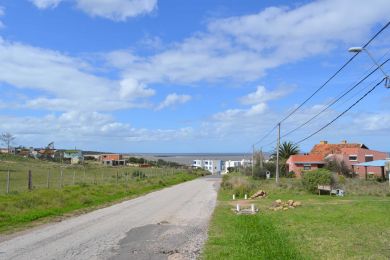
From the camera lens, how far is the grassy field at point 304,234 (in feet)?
36.0

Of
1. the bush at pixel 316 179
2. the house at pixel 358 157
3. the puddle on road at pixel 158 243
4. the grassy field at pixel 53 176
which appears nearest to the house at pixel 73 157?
the grassy field at pixel 53 176

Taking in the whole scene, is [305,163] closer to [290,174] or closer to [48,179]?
[290,174]

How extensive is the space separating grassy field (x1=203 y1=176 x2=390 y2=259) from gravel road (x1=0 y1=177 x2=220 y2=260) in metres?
0.69

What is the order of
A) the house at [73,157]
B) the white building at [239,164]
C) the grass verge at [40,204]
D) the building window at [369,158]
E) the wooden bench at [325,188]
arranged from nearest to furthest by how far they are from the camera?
1. the grass verge at [40,204]
2. the wooden bench at [325,188]
3. the building window at [369,158]
4. the white building at [239,164]
5. the house at [73,157]

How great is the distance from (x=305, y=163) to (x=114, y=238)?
6882cm

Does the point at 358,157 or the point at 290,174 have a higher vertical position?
the point at 358,157

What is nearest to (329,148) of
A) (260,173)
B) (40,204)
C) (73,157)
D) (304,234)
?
(260,173)

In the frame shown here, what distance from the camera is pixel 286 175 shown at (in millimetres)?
78625

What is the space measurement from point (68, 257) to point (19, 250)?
1.59m

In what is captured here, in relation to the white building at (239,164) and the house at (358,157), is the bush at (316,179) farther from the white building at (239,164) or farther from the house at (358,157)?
the white building at (239,164)

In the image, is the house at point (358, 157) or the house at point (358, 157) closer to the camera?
the house at point (358, 157)

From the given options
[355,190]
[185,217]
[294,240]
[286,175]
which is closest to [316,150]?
[286,175]

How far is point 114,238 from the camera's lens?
13.8 m

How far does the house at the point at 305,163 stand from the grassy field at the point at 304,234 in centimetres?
5928
